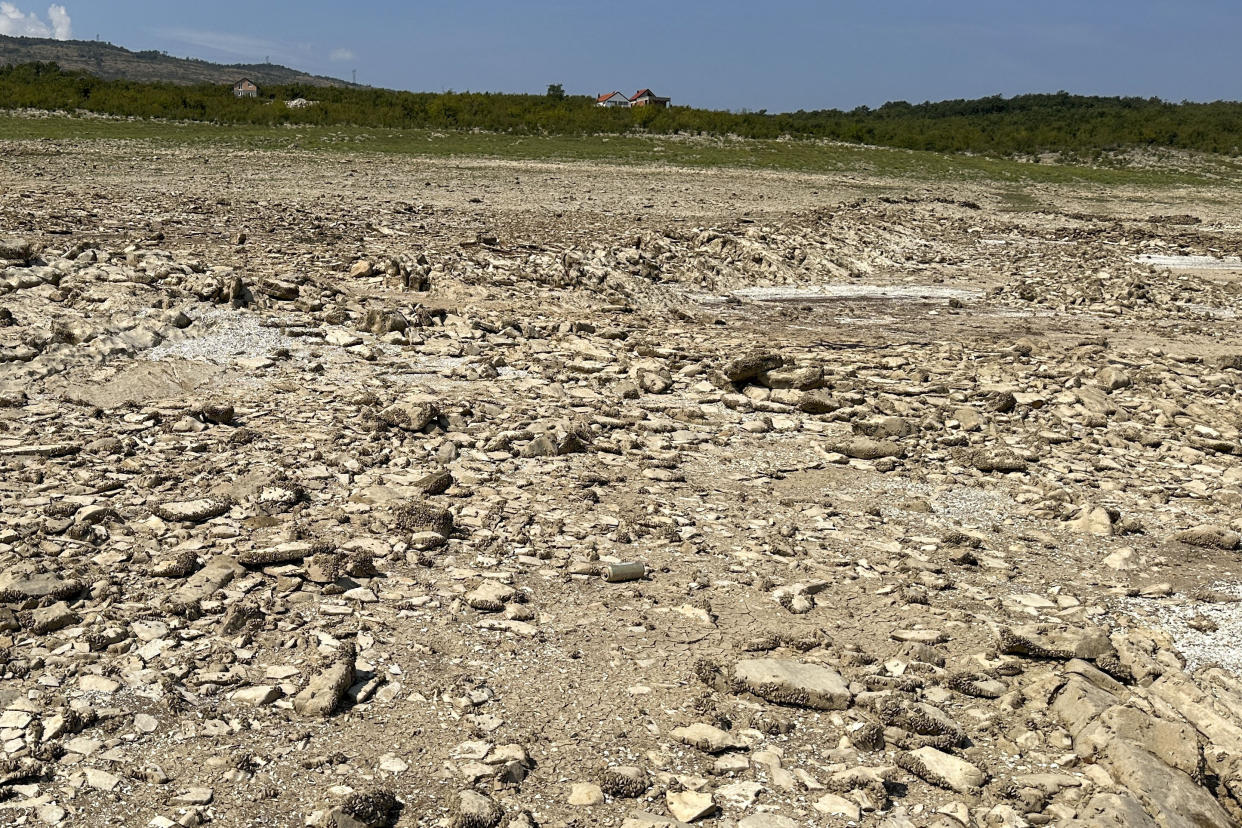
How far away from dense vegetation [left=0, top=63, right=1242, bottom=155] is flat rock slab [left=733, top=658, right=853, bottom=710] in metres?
35.5

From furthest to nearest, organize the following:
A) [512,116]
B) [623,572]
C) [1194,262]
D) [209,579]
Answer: [512,116] < [1194,262] < [623,572] < [209,579]

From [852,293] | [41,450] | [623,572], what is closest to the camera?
[623,572]

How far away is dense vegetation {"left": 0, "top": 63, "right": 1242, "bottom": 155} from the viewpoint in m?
37.1

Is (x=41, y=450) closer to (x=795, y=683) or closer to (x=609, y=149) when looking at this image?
(x=795, y=683)

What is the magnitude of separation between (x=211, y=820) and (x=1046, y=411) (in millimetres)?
6547

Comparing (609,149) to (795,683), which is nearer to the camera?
(795,683)

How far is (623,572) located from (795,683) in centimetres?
114

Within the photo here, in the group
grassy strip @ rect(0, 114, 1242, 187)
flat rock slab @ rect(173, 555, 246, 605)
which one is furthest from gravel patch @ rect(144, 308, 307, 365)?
grassy strip @ rect(0, 114, 1242, 187)

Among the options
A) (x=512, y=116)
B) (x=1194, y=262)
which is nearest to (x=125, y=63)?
(x=512, y=116)

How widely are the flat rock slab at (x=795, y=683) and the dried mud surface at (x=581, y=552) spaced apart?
0.04 ft

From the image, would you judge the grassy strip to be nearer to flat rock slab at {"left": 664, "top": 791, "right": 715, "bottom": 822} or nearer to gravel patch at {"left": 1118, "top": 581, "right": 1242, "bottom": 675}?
gravel patch at {"left": 1118, "top": 581, "right": 1242, "bottom": 675}

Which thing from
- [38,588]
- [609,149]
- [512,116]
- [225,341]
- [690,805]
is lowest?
[690,805]

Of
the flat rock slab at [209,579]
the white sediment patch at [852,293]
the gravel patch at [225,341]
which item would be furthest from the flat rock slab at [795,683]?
the white sediment patch at [852,293]

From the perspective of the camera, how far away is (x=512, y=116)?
1607 inches
